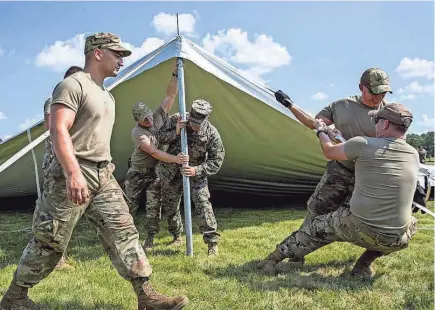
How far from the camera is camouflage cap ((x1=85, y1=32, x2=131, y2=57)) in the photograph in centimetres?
302

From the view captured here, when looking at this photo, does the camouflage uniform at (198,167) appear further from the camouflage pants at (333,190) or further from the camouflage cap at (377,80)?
the camouflage cap at (377,80)

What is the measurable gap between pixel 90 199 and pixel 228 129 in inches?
177

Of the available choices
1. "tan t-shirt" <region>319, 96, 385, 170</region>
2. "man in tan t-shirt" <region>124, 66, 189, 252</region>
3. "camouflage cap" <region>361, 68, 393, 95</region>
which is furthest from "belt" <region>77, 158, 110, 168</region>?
"camouflage cap" <region>361, 68, 393, 95</region>

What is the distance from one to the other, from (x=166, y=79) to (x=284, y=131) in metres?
Result: 1.87

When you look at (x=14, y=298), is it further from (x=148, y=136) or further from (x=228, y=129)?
(x=228, y=129)

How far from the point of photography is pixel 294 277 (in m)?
3.91

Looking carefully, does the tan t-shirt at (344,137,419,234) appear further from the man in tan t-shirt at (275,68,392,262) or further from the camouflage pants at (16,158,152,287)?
the camouflage pants at (16,158,152,287)

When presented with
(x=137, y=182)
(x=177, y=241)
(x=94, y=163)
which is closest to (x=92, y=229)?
(x=137, y=182)

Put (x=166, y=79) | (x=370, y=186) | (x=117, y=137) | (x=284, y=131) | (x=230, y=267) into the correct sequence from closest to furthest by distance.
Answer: (x=370, y=186) → (x=230, y=267) → (x=166, y=79) → (x=284, y=131) → (x=117, y=137)

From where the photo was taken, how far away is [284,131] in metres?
6.98

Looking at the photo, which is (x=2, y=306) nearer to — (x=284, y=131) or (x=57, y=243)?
(x=57, y=243)

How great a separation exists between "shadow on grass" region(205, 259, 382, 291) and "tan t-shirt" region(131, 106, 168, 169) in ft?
5.11

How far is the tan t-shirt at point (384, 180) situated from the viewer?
3.41 meters

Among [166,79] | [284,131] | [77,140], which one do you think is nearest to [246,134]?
[284,131]
